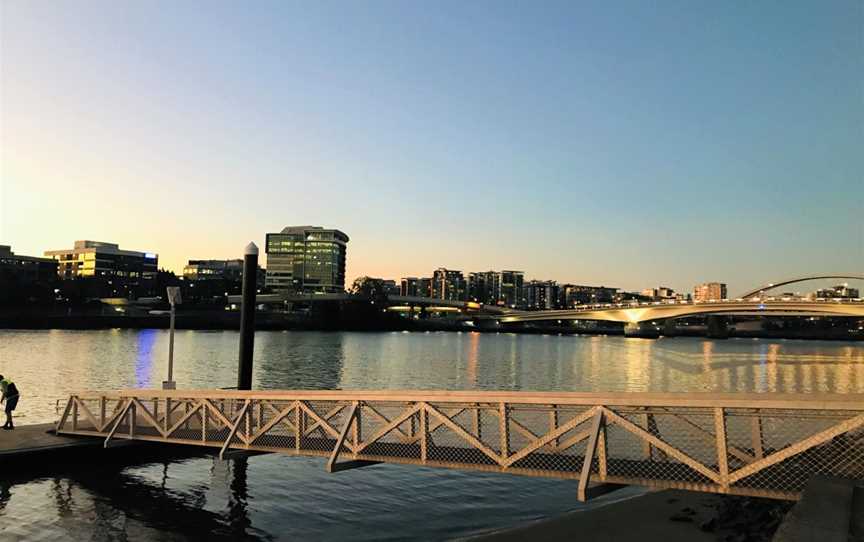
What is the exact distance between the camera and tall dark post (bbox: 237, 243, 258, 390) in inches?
891

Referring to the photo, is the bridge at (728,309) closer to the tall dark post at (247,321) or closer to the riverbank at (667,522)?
the riverbank at (667,522)

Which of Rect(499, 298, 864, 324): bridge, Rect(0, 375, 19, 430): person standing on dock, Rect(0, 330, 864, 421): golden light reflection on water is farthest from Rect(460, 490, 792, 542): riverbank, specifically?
Rect(499, 298, 864, 324): bridge

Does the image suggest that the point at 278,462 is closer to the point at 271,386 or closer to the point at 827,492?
the point at 827,492

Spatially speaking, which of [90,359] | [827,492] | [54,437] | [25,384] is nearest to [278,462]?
[54,437]

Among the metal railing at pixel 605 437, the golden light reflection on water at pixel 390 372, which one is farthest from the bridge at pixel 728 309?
the metal railing at pixel 605 437

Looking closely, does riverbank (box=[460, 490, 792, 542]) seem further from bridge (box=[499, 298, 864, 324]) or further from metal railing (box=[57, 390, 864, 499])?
bridge (box=[499, 298, 864, 324])

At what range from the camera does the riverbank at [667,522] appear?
11.8 meters

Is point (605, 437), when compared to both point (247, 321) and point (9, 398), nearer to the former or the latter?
point (247, 321)

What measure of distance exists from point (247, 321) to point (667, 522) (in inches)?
620

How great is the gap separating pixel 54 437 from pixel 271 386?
31.4 m

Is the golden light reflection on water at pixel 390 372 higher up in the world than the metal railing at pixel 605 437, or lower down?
lower down

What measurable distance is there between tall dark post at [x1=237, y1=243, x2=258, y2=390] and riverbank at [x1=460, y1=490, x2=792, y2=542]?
12204 millimetres

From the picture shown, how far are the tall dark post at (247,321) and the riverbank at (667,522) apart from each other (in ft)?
40.0

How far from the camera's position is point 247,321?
22922mm
